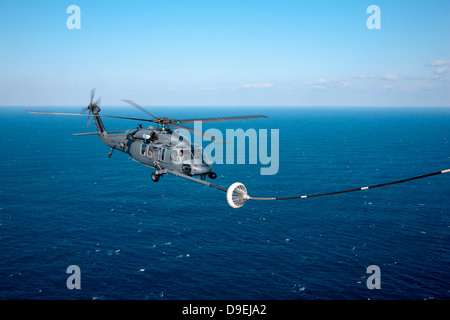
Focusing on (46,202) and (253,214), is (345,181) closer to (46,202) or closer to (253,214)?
(253,214)

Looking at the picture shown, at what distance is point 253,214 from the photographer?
113 meters

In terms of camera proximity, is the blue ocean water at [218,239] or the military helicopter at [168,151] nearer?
the military helicopter at [168,151]

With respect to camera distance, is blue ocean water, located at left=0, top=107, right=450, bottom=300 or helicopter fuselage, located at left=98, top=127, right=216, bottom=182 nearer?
helicopter fuselage, located at left=98, top=127, right=216, bottom=182

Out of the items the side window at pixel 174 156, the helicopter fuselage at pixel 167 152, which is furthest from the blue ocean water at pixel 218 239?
the side window at pixel 174 156

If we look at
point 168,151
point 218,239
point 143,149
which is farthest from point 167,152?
point 218,239

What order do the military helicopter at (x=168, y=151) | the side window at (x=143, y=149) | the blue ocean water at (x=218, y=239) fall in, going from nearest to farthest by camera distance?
1. the military helicopter at (x=168, y=151)
2. the side window at (x=143, y=149)
3. the blue ocean water at (x=218, y=239)

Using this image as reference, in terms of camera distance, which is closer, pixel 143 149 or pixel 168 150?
pixel 168 150

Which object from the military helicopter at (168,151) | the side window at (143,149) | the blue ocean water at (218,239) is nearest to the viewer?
the military helicopter at (168,151)

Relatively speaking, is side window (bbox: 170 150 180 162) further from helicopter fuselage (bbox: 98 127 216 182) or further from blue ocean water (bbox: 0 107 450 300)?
blue ocean water (bbox: 0 107 450 300)

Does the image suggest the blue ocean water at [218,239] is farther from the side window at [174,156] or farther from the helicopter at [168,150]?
the side window at [174,156]

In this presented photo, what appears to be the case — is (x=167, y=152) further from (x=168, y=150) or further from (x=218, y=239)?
(x=218, y=239)

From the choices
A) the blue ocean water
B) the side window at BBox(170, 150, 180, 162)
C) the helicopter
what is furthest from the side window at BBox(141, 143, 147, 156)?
the blue ocean water

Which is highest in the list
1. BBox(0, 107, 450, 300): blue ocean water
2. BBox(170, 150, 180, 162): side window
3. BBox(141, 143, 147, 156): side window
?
BBox(141, 143, 147, 156): side window

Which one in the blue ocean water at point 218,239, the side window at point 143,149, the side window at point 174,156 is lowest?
the blue ocean water at point 218,239
